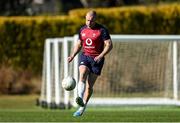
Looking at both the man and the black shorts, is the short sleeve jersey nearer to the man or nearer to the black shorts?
the man

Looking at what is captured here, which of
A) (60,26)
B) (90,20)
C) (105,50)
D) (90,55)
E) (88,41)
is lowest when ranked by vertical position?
(60,26)

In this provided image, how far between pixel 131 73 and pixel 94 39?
10840 millimetres

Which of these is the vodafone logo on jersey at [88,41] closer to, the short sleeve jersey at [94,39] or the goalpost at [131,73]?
the short sleeve jersey at [94,39]

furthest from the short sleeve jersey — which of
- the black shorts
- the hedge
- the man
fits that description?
the hedge

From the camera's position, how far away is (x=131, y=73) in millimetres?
30688

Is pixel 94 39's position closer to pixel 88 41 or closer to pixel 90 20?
pixel 88 41

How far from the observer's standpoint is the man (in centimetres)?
1973

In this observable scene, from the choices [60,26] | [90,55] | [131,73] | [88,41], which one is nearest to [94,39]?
[88,41]

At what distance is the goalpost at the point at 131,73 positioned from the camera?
2847cm

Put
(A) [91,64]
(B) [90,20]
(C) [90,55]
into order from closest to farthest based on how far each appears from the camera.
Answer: (B) [90,20], (A) [91,64], (C) [90,55]

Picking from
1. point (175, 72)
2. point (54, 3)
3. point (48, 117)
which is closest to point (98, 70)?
point (48, 117)

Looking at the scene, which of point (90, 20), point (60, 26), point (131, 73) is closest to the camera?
point (90, 20)

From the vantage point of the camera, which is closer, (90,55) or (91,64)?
(91,64)

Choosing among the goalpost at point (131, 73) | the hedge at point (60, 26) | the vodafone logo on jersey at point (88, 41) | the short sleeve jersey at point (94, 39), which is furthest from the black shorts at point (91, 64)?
the hedge at point (60, 26)
